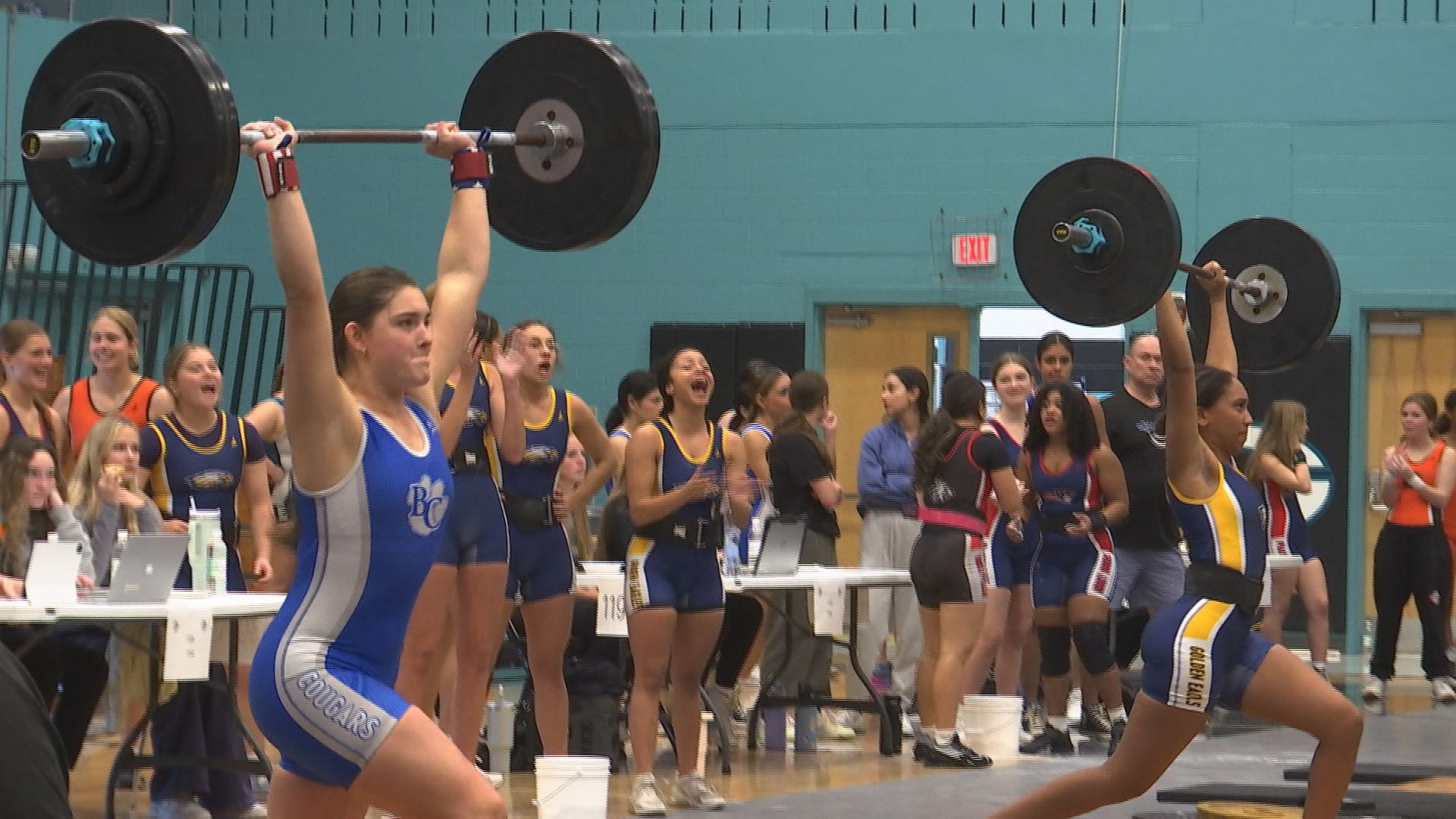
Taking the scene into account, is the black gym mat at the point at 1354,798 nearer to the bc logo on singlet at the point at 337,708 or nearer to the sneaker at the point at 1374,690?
the sneaker at the point at 1374,690

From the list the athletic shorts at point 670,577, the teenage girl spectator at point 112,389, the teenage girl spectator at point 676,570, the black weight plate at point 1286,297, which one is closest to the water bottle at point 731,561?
the teenage girl spectator at point 676,570

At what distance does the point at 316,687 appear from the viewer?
304 cm

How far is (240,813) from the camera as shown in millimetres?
5934

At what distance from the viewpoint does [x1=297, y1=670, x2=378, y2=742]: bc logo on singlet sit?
9.91ft

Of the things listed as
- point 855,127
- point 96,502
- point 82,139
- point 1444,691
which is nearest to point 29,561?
point 96,502

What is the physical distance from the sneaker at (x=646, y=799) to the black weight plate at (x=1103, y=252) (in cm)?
195

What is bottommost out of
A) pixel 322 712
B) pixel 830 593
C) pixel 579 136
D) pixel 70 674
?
pixel 70 674

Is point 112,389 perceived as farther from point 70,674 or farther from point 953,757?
point 953,757

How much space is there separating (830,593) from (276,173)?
4.57 m

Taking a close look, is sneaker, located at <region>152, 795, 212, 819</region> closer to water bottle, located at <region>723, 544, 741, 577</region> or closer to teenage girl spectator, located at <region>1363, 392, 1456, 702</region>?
water bottle, located at <region>723, 544, 741, 577</region>

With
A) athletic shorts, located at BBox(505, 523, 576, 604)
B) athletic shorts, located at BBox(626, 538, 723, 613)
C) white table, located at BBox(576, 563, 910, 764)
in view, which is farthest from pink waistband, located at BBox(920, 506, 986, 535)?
athletic shorts, located at BBox(505, 523, 576, 604)

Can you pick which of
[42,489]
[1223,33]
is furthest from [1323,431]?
[42,489]

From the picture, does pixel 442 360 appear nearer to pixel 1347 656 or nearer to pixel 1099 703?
pixel 1099 703

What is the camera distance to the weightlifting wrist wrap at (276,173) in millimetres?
3037
